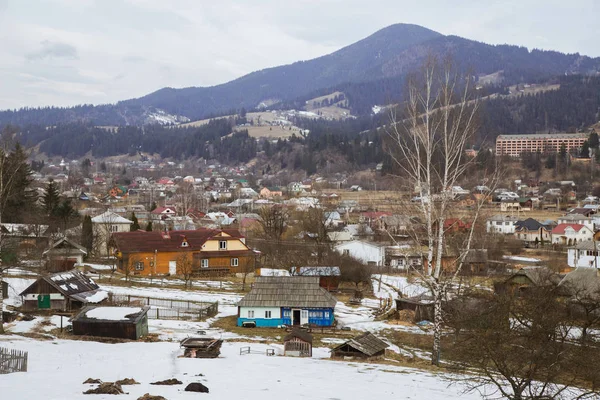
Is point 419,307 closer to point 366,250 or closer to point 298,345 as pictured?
point 298,345

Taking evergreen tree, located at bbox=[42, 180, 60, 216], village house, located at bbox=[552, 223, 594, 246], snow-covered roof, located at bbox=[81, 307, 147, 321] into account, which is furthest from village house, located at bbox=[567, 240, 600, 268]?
evergreen tree, located at bbox=[42, 180, 60, 216]

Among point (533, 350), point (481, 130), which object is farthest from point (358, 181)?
point (533, 350)

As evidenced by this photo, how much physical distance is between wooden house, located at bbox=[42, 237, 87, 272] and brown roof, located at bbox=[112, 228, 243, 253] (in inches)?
114

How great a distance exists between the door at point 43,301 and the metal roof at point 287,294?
383 inches

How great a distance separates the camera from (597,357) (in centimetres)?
1527

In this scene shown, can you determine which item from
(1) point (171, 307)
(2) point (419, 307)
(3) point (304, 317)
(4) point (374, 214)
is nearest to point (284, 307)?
(3) point (304, 317)

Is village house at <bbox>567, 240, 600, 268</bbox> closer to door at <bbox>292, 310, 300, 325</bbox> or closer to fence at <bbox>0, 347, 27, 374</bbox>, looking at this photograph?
door at <bbox>292, 310, 300, 325</bbox>

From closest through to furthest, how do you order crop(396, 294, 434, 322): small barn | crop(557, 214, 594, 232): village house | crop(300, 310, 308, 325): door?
crop(300, 310, 308, 325): door < crop(396, 294, 434, 322): small barn < crop(557, 214, 594, 232): village house

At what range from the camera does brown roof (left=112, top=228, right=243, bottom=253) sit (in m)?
44.7

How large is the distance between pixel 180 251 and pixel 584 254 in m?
36.9

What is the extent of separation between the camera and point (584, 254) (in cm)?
5547

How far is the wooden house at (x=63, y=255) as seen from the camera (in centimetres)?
3972

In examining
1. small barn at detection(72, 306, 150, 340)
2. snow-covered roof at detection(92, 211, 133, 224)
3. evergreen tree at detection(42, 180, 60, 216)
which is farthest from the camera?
snow-covered roof at detection(92, 211, 133, 224)

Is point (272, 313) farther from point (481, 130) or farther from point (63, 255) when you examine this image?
point (63, 255)
